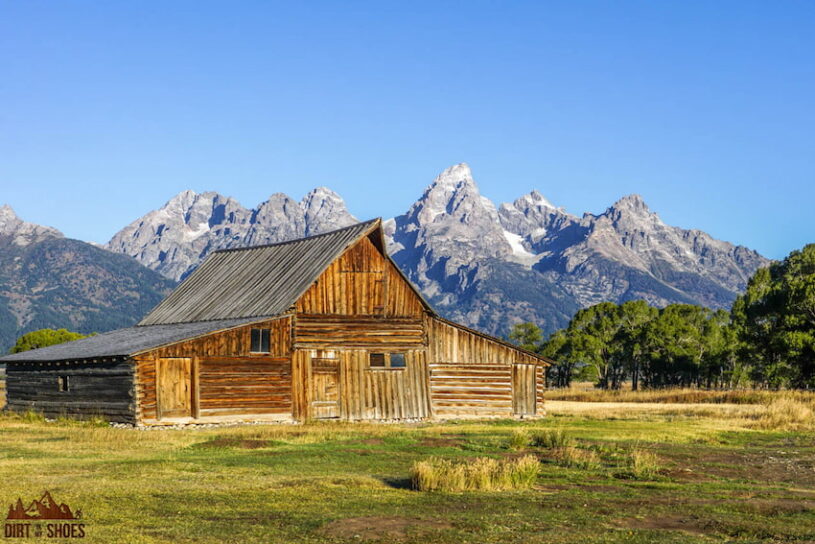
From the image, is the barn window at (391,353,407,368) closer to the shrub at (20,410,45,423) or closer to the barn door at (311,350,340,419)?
the barn door at (311,350,340,419)

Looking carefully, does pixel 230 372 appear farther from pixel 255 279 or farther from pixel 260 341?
pixel 255 279

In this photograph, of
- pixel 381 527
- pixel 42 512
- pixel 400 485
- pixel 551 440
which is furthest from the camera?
pixel 551 440

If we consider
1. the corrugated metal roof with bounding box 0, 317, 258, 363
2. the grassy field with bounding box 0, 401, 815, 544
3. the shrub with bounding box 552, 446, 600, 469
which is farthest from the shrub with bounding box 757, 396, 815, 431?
the corrugated metal roof with bounding box 0, 317, 258, 363

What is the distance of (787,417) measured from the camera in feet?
132

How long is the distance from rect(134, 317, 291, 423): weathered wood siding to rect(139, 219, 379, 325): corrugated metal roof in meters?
2.01

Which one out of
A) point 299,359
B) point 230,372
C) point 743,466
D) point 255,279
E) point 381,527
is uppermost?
point 255,279

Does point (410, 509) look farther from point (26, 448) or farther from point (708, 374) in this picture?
point (708, 374)

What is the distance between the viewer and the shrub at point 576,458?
24.8m

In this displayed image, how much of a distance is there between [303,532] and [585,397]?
6377cm

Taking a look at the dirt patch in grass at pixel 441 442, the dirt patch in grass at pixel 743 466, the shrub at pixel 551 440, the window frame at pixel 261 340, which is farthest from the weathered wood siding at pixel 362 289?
the dirt patch in grass at pixel 743 466

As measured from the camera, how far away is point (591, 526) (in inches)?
628

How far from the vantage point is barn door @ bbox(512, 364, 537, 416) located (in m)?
49.0

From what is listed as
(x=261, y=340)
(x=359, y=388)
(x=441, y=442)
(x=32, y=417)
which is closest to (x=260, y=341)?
(x=261, y=340)

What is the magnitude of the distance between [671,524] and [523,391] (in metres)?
32.9
